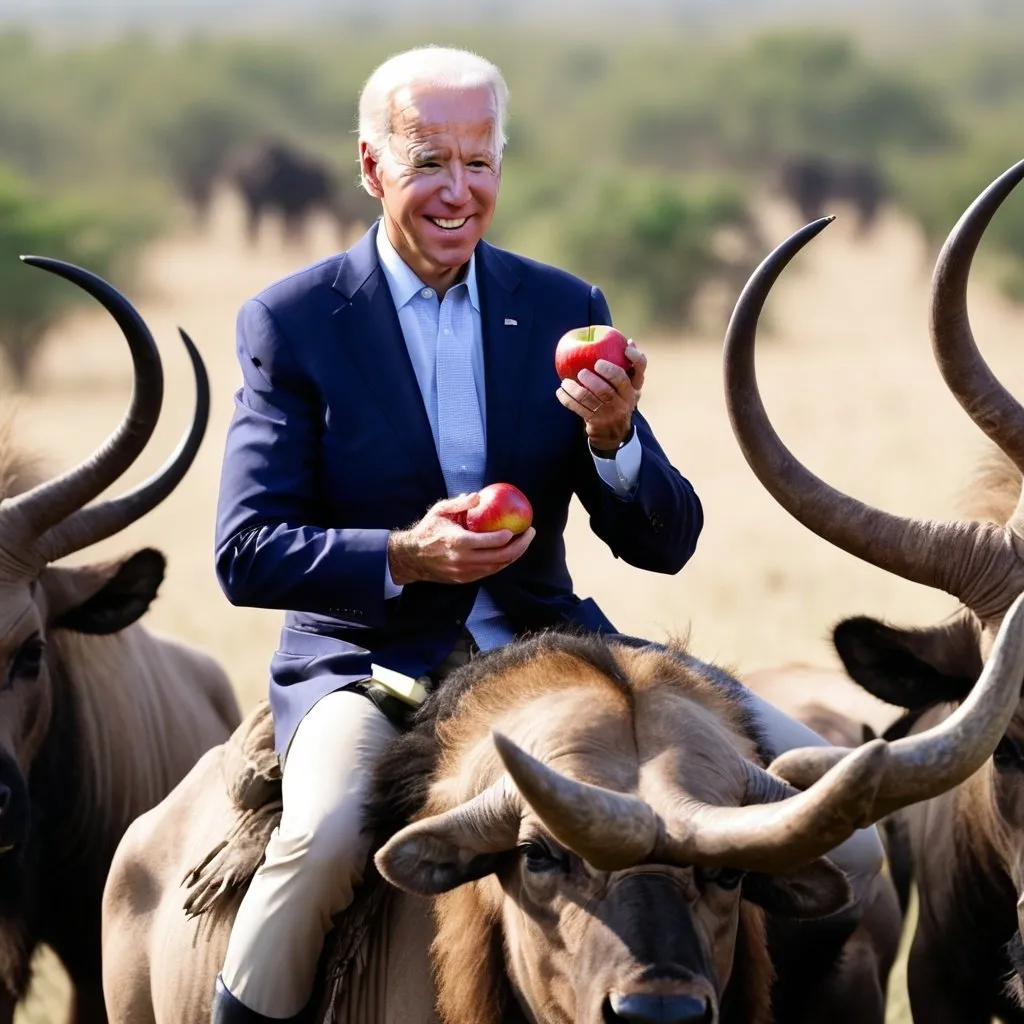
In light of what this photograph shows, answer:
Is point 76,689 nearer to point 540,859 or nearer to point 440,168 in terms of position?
point 440,168

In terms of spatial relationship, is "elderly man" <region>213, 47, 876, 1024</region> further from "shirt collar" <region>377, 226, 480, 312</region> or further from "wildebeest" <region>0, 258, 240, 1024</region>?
"wildebeest" <region>0, 258, 240, 1024</region>

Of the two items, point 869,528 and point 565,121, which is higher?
point 565,121

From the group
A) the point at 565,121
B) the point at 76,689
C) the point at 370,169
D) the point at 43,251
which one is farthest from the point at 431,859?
the point at 565,121

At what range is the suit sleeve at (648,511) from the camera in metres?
5.54

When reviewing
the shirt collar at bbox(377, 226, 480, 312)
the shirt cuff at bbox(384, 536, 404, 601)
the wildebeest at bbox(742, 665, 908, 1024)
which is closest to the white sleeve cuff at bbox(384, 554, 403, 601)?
the shirt cuff at bbox(384, 536, 404, 601)

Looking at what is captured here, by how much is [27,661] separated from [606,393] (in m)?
3.23

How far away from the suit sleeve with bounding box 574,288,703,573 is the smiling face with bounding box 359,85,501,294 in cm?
67

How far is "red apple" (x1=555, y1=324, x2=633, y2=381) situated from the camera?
5215mm

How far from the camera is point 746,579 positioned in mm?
16484

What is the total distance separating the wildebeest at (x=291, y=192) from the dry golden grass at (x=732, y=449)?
9.54 metres

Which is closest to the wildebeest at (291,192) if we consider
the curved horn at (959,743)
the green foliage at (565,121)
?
the green foliage at (565,121)

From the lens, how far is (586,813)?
13.7 feet

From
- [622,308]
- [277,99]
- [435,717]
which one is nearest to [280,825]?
[435,717]

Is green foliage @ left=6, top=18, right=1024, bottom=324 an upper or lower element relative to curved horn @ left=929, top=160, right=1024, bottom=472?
upper
